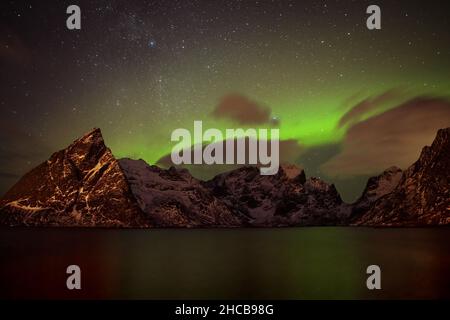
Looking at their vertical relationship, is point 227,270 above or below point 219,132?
below

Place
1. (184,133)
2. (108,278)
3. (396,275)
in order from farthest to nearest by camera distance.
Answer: (396,275) → (108,278) → (184,133)

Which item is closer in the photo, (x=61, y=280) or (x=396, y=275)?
(x=61, y=280)

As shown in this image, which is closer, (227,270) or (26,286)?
(26,286)

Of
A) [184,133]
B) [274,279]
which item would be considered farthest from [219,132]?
[274,279]

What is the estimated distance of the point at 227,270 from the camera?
62.1 m
